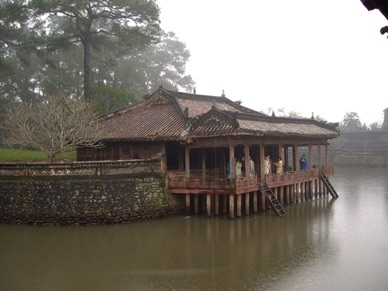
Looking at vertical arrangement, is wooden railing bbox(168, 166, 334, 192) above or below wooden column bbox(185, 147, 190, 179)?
below

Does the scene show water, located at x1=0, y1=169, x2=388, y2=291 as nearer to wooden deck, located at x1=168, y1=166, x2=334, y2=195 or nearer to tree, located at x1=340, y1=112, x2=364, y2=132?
wooden deck, located at x1=168, y1=166, x2=334, y2=195

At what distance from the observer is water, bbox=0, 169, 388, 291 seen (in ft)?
38.8

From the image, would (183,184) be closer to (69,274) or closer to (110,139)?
(110,139)

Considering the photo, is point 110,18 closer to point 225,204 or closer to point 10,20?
point 10,20

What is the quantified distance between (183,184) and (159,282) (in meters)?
9.14

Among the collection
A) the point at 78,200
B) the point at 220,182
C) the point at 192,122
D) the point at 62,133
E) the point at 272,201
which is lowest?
the point at 272,201

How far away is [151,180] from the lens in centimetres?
2059

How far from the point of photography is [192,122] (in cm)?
2206

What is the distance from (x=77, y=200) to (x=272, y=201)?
9.97 m

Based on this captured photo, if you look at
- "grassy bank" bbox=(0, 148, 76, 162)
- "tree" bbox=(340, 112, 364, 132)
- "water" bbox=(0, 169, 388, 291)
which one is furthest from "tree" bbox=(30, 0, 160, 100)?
"tree" bbox=(340, 112, 364, 132)

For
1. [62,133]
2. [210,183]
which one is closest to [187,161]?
[210,183]

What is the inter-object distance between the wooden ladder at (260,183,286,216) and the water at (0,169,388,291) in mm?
431

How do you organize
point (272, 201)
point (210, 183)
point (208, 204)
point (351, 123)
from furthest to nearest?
point (351, 123)
point (272, 201)
point (208, 204)
point (210, 183)

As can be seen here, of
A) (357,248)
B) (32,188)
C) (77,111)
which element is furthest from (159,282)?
(77,111)
